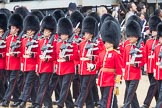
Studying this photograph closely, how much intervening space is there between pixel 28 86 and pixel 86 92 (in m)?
1.01

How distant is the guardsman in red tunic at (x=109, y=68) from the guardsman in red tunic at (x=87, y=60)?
2.26 feet

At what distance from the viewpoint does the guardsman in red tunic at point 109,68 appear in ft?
27.9

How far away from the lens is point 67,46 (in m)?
9.48

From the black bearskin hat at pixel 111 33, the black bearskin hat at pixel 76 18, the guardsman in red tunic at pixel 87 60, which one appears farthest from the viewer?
the black bearskin hat at pixel 76 18

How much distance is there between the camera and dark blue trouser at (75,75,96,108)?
932 centimetres

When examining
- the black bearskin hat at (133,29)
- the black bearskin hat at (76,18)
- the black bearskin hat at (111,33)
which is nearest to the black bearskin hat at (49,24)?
the black bearskin hat at (76,18)

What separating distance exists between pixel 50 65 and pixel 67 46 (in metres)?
0.42

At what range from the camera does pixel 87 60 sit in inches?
376

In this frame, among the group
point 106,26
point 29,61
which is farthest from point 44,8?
point 106,26

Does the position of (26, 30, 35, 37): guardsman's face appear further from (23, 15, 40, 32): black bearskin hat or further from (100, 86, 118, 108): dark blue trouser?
(100, 86, 118, 108): dark blue trouser

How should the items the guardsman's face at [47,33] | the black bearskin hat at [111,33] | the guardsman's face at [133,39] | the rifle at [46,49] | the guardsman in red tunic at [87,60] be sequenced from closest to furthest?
the black bearskin hat at [111,33], the guardsman in red tunic at [87,60], the guardsman's face at [133,39], the rifle at [46,49], the guardsman's face at [47,33]

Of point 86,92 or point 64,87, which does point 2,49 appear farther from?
point 86,92

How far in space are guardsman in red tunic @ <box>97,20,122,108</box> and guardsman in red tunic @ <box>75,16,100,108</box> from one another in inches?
27.1

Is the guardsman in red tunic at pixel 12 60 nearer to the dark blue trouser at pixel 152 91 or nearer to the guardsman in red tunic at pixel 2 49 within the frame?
the guardsman in red tunic at pixel 2 49
